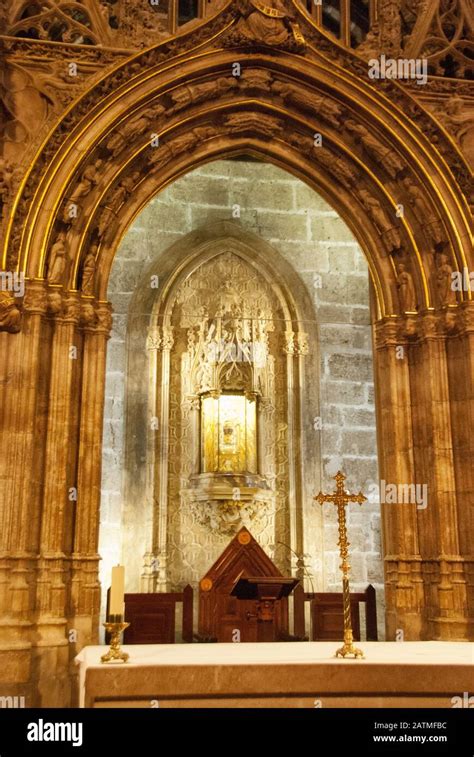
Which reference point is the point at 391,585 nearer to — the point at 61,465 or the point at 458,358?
the point at 458,358

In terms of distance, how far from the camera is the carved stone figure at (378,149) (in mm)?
9555

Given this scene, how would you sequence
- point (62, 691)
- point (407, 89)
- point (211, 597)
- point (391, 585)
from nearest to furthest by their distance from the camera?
point (62, 691)
point (391, 585)
point (407, 89)
point (211, 597)

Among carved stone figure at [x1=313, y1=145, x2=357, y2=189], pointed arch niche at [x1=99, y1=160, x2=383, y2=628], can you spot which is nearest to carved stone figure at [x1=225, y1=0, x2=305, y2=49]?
carved stone figure at [x1=313, y1=145, x2=357, y2=189]

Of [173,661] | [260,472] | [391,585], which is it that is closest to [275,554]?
[260,472]

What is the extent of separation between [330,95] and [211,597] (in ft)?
21.1

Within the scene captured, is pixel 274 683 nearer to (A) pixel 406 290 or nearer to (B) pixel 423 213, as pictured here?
(A) pixel 406 290

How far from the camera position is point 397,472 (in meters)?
9.22

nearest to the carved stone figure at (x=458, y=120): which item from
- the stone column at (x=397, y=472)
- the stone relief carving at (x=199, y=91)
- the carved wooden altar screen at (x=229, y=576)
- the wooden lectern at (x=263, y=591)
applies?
the stone column at (x=397, y=472)

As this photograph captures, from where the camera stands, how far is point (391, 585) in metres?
9.00

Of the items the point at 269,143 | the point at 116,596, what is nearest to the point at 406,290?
the point at 269,143

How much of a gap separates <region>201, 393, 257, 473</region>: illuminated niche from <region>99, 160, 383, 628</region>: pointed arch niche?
2 cm

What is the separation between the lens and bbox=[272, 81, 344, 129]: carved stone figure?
9.61 metres

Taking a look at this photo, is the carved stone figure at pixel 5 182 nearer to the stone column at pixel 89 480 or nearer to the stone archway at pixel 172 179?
the stone archway at pixel 172 179

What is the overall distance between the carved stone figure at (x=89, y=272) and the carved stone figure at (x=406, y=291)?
3518 mm
